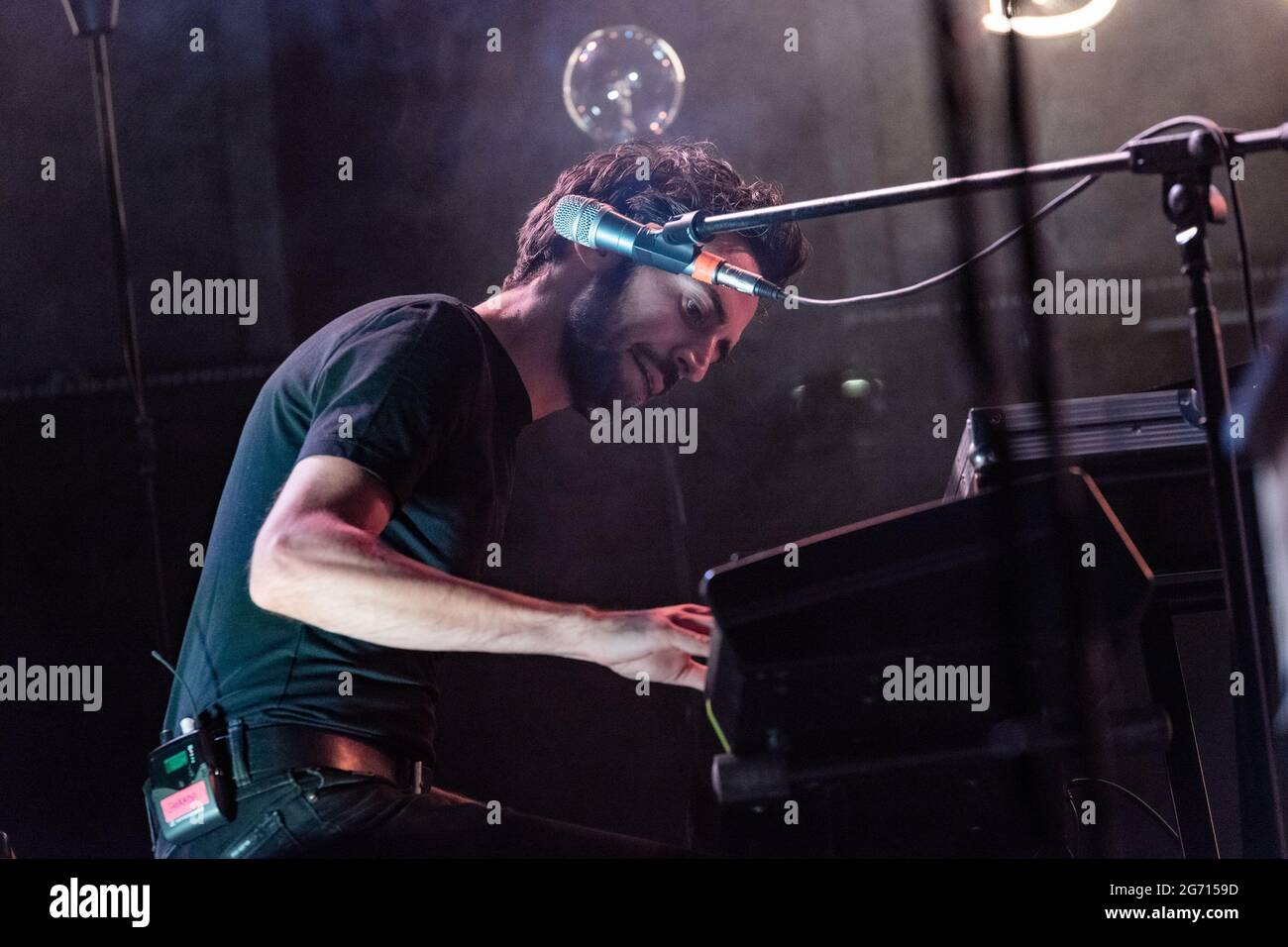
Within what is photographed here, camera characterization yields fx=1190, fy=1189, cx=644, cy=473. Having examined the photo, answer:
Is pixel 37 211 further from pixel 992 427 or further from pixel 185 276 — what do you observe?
pixel 992 427

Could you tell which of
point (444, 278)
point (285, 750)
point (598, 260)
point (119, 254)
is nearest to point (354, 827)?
point (285, 750)

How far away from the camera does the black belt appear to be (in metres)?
1.47

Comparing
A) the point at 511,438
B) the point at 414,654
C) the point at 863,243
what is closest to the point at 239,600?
the point at 414,654

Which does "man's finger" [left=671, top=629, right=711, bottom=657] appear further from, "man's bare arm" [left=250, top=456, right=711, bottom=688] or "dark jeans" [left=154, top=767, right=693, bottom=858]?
"dark jeans" [left=154, top=767, right=693, bottom=858]

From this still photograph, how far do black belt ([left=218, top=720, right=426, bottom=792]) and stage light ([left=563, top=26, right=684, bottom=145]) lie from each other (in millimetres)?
1225

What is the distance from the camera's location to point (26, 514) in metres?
2.20

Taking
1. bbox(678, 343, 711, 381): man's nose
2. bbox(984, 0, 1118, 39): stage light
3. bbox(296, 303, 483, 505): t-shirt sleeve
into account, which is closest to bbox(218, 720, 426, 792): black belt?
bbox(296, 303, 483, 505): t-shirt sleeve

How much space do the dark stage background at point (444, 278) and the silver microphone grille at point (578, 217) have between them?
2.24 feet

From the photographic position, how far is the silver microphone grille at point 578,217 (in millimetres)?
1547

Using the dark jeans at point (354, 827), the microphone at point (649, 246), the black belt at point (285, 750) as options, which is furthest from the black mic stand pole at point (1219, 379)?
the black belt at point (285, 750)

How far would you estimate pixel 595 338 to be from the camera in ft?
6.33

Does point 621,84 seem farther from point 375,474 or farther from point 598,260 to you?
point 375,474

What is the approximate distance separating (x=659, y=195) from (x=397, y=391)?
0.73m

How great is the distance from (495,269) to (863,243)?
76 cm
